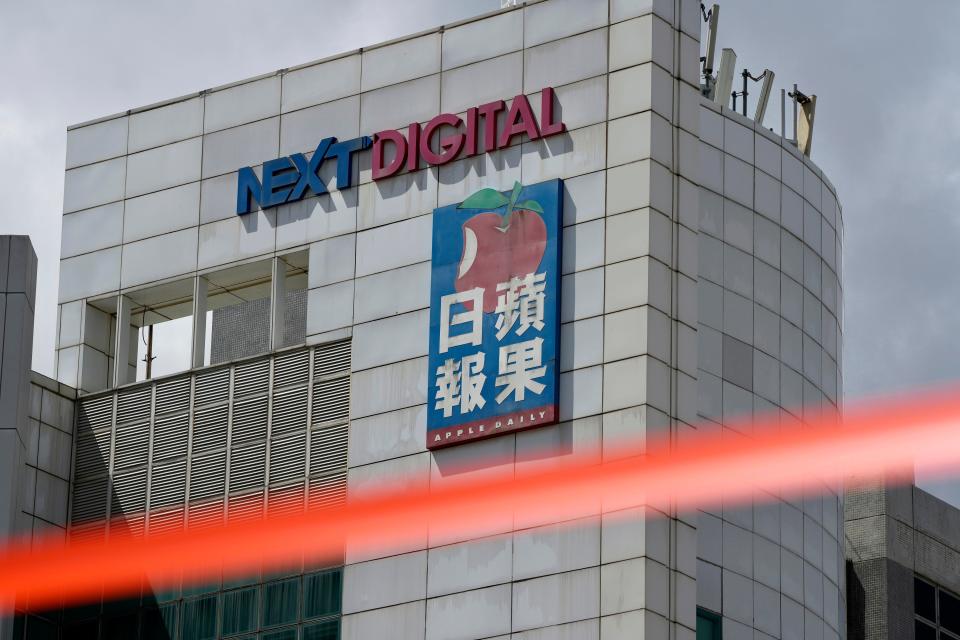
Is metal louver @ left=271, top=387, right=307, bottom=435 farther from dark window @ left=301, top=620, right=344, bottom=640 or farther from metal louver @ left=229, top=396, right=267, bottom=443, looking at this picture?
dark window @ left=301, top=620, right=344, bottom=640

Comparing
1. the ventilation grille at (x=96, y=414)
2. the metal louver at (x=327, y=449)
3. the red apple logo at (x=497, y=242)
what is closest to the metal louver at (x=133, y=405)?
the ventilation grille at (x=96, y=414)

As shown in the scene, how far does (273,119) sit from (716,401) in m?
14.9

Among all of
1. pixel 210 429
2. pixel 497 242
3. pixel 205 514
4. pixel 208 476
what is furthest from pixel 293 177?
pixel 205 514

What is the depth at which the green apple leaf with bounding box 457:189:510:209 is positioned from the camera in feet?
224

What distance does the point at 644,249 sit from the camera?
66.1 meters

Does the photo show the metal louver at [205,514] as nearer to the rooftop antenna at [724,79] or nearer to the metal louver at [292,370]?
the metal louver at [292,370]

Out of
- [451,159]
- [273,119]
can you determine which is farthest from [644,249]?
[273,119]

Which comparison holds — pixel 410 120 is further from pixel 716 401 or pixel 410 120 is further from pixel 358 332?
pixel 716 401

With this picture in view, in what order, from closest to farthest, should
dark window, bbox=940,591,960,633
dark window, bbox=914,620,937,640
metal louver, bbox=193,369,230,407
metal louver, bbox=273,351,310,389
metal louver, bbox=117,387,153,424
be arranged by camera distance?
1. metal louver, bbox=273,351,310,389
2. metal louver, bbox=193,369,230,407
3. metal louver, bbox=117,387,153,424
4. dark window, bbox=914,620,937,640
5. dark window, bbox=940,591,960,633

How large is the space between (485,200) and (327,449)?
793cm

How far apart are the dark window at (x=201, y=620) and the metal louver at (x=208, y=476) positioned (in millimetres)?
2887

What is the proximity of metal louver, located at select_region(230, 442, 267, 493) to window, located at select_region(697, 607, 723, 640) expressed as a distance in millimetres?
12356

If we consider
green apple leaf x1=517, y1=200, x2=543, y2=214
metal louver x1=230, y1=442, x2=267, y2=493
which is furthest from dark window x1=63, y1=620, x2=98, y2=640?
green apple leaf x1=517, y1=200, x2=543, y2=214

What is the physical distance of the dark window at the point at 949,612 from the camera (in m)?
91.3
